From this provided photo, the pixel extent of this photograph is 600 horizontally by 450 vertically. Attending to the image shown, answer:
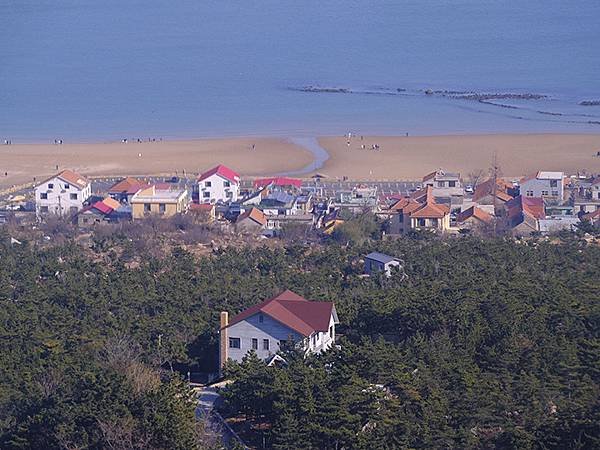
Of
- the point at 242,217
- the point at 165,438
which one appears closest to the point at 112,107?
the point at 242,217

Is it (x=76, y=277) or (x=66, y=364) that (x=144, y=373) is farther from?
(x=76, y=277)

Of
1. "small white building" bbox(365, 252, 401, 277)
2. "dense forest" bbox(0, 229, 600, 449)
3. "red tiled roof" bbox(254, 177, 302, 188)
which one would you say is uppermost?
"red tiled roof" bbox(254, 177, 302, 188)

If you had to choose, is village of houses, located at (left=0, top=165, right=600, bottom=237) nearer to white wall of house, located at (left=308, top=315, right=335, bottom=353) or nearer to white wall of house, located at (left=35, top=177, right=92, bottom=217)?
white wall of house, located at (left=35, top=177, right=92, bottom=217)

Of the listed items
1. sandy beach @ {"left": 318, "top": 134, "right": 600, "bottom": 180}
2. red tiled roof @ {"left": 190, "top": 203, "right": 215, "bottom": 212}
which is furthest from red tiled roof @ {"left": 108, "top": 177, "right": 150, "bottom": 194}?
sandy beach @ {"left": 318, "top": 134, "right": 600, "bottom": 180}

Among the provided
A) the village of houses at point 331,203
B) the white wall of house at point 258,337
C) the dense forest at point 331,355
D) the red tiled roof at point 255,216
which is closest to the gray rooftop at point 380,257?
the dense forest at point 331,355

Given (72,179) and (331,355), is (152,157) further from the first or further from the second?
(331,355)

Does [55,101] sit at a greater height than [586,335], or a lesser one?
greater
